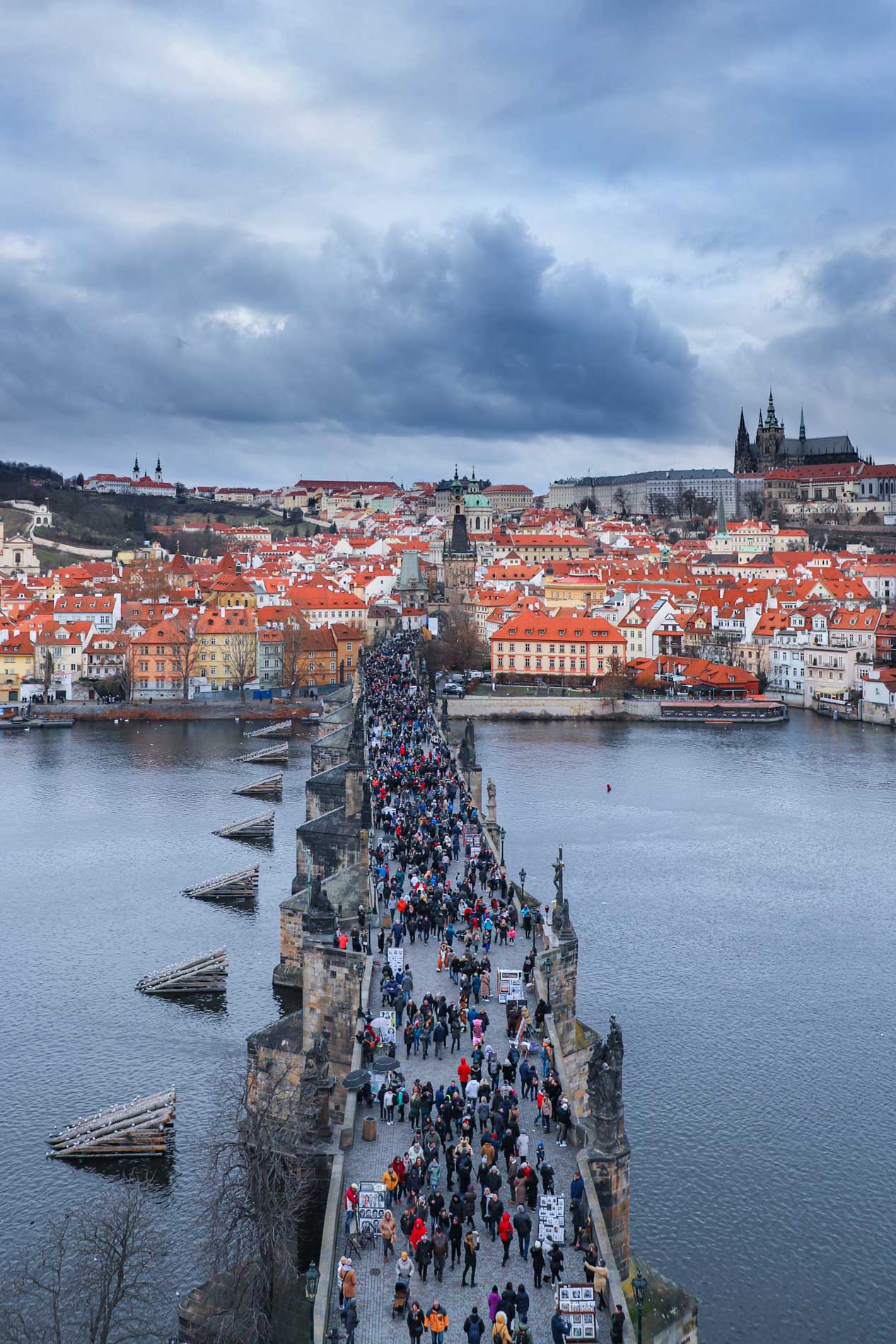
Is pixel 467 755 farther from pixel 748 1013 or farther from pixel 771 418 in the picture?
pixel 771 418

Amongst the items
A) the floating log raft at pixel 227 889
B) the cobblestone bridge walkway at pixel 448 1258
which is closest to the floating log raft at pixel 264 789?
the floating log raft at pixel 227 889

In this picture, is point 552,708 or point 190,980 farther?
point 552,708

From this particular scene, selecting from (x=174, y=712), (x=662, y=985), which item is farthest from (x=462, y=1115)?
(x=174, y=712)

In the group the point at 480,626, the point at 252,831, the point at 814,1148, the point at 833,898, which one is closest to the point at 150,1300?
the point at 814,1148

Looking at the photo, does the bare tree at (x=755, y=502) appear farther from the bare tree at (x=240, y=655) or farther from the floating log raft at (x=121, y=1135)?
the floating log raft at (x=121, y=1135)

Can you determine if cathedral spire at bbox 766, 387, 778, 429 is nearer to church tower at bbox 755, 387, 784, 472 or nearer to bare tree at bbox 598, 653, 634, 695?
church tower at bbox 755, 387, 784, 472

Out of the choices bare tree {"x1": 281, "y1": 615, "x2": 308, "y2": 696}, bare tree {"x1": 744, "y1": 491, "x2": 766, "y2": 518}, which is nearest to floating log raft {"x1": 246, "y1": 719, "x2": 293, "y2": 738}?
bare tree {"x1": 281, "y1": 615, "x2": 308, "y2": 696}
